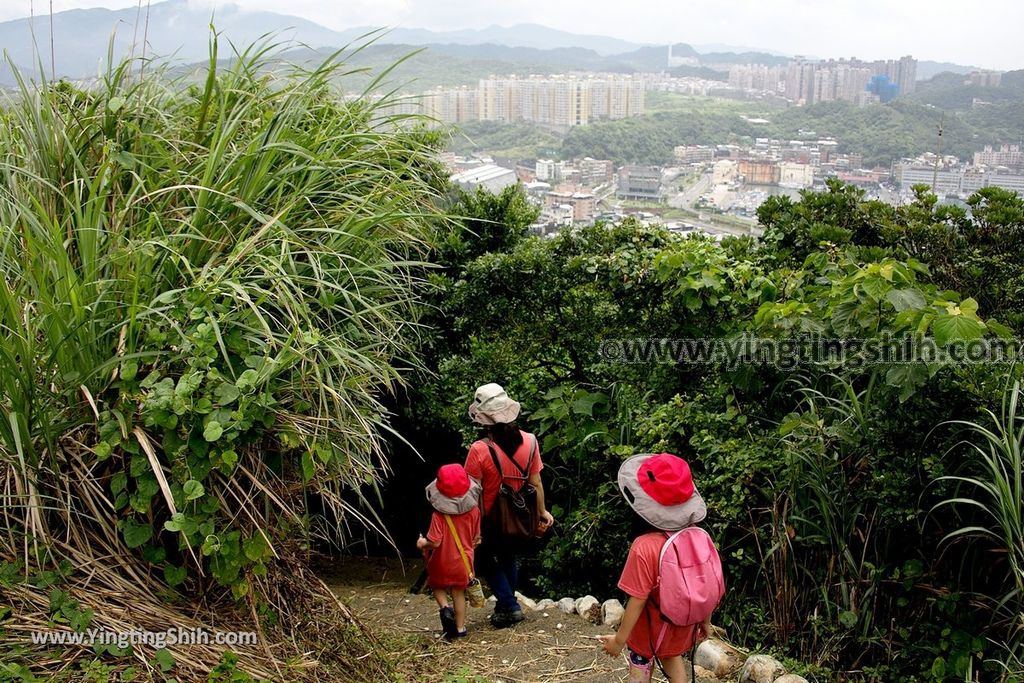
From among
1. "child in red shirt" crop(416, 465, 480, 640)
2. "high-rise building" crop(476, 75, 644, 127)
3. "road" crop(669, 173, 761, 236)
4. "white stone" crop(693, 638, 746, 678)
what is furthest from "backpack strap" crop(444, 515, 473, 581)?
"high-rise building" crop(476, 75, 644, 127)

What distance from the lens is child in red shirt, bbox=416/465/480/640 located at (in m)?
4.25

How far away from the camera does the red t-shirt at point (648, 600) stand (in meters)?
3.24

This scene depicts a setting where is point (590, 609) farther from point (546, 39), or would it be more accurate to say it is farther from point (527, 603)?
point (546, 39)

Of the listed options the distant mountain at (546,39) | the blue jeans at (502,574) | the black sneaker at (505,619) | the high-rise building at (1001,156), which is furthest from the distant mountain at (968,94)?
the distant mountain at (546,39)

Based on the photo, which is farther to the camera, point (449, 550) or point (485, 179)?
point (485, 179)

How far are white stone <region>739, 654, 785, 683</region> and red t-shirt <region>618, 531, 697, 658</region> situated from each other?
604 mm

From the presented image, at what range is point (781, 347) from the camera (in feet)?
15.9

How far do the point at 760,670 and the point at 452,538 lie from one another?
154 cm

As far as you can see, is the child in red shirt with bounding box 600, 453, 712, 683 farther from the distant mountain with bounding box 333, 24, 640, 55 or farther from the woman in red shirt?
the distant mountain with bounding box 333, 24, 640, 55

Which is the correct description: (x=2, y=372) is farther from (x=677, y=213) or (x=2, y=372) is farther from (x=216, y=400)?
(x=677, y=213)

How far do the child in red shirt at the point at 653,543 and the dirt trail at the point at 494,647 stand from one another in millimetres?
715

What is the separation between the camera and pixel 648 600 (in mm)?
3324

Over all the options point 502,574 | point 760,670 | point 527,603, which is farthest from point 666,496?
point 527,603

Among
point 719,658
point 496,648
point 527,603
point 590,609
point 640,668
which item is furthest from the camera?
point 527,603
